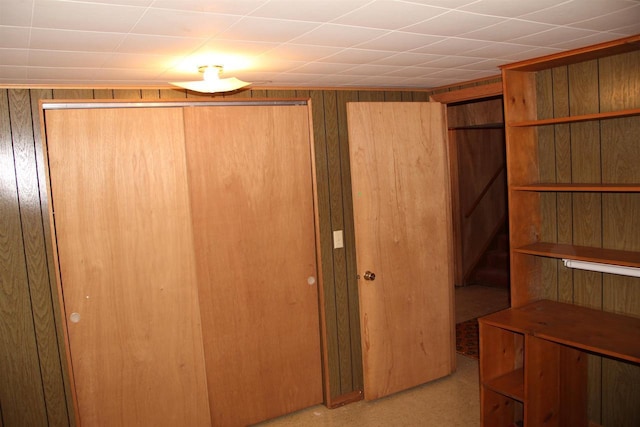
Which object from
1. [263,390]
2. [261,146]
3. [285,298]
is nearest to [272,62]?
[261,146]

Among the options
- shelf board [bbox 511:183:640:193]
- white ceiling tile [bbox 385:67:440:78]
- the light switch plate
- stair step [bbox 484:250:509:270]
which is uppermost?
white ceiling tile [bbox 385:67:440:78]

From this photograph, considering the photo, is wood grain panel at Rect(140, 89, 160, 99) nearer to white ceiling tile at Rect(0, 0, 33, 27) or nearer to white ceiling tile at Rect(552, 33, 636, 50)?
white ceiling tile at Rect(0, 0, 33, 27)

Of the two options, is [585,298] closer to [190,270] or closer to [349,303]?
[349,303]

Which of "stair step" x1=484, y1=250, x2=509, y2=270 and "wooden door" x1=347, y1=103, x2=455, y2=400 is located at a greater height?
"wooden door" x1=347, y1=103, x2=455, y2=400

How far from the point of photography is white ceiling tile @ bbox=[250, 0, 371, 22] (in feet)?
5.22

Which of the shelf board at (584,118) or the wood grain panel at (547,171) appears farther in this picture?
the wood grain panel at (547,171)

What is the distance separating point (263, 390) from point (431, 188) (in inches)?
68.8

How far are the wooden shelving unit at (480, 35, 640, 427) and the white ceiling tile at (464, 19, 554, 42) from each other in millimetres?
559

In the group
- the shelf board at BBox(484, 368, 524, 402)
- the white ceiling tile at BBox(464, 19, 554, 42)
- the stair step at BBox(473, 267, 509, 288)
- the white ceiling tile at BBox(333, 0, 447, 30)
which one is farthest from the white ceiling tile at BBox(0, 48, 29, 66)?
A: the stair step at BBox(473, 267, 509, 288)

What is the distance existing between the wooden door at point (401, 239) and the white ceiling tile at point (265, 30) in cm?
140

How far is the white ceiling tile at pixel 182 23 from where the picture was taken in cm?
161

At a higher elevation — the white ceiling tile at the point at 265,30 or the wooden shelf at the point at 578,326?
the white ceiling tile at the point at 265,30

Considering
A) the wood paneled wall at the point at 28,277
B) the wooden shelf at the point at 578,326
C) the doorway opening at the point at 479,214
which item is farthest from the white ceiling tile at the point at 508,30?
the doorway opening at the point at 479,214

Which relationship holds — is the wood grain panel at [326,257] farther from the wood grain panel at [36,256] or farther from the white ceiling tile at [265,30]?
the wood grain panel at [36,256]
